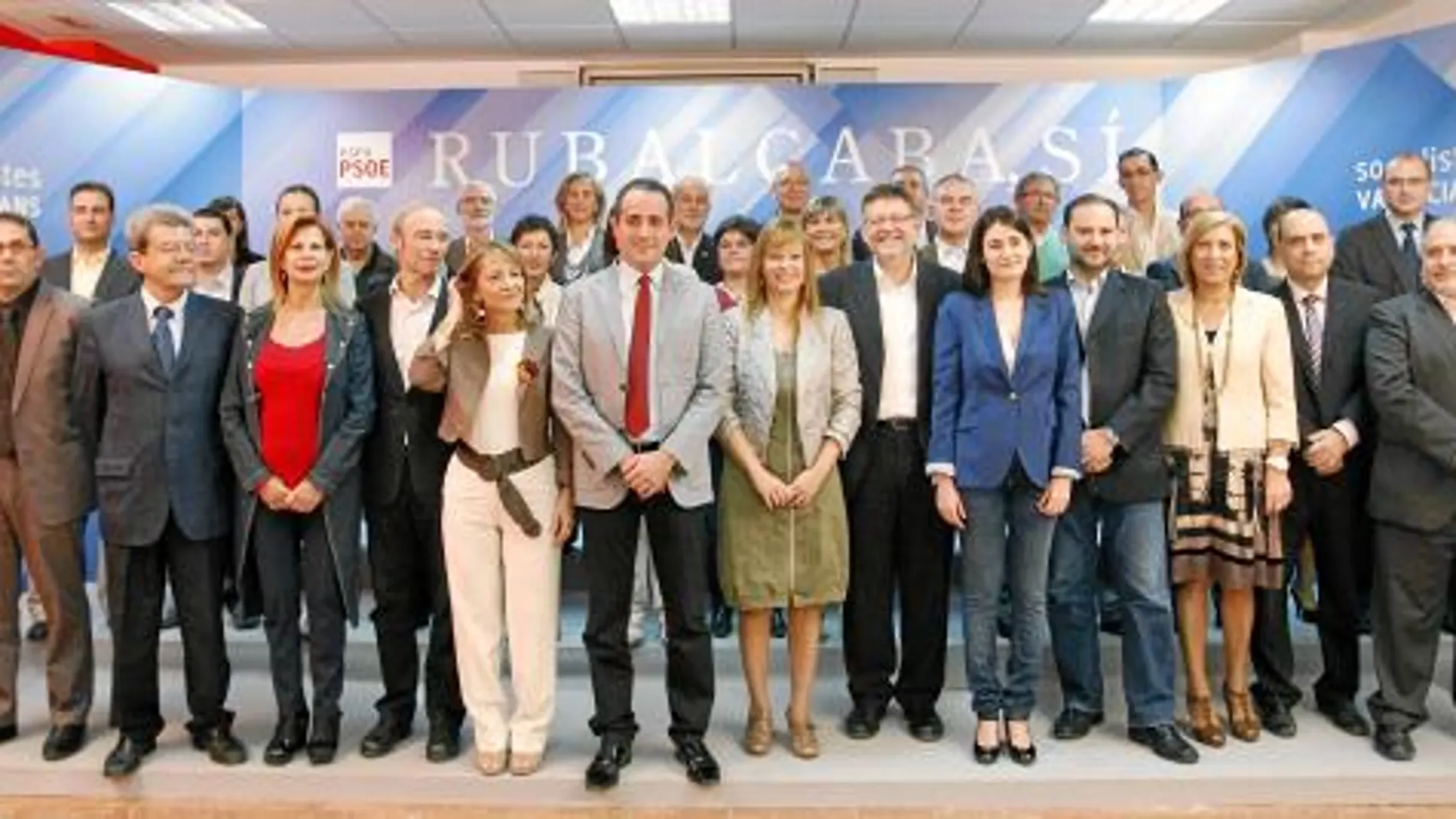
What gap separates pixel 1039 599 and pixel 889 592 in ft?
1.53

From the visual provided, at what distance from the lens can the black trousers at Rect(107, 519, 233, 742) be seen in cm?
350

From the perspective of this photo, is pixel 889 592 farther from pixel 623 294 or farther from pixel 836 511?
pixel 623 294

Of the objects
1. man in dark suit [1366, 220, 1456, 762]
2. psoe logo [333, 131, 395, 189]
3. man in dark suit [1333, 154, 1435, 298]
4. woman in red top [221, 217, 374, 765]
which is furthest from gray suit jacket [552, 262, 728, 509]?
psoe logo [333, 131, 395, 189]

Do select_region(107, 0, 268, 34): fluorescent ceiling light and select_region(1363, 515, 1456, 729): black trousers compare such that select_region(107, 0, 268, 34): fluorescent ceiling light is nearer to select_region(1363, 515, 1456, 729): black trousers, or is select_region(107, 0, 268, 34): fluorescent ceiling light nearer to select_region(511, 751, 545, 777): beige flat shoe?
select_region(511, 751, 545, 777): beige flat shoe

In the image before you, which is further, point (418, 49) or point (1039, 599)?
point (418, 49)

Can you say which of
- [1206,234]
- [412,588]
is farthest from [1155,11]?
[412,588]

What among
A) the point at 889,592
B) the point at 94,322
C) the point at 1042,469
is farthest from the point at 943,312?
the point at 94,322

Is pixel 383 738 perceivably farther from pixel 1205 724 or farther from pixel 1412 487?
pixel 1412 487

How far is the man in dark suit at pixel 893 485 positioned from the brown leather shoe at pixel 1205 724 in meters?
0.77

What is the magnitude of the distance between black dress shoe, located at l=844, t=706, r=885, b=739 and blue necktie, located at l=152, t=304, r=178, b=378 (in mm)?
2300

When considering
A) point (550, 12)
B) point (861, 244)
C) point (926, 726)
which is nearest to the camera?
point (926, 726)

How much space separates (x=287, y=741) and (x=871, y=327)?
84.2 inches

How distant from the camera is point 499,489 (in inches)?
131

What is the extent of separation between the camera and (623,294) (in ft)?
11.2
